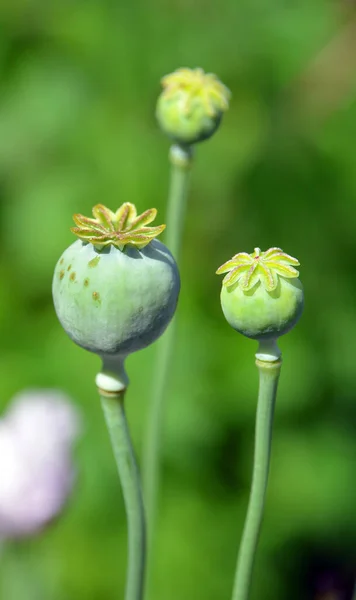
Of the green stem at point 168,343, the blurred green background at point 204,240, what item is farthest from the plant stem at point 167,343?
the blurred green background at point 204,240

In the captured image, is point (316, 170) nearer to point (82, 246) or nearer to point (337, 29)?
point (337, 29)

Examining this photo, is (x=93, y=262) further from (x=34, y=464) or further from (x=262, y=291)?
(x=34, y=464)

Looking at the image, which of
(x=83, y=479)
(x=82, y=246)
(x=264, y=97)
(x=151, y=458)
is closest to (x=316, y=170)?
(x=264, y=97)

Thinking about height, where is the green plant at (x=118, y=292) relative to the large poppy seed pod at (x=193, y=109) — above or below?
below

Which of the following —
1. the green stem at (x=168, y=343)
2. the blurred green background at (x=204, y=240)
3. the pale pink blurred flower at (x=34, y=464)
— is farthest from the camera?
the blurred green background at (x=204, y=240)

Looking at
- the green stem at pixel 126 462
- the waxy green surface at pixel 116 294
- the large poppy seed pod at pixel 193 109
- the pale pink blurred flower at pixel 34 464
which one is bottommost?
the pale pink blurred flower at pixel 34 464

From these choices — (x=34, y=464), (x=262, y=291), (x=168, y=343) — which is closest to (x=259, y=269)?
(x=262, y=291)

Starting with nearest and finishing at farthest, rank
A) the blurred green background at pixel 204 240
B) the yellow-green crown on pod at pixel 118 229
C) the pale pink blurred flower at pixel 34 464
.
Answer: the yellow-green crown on pod at pixel 118 229, the pale pink blurred flower at pixel 34 464, the blurred green background at pixel 204 240

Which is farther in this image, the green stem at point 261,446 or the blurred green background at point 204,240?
the blurred green background at point 204,240

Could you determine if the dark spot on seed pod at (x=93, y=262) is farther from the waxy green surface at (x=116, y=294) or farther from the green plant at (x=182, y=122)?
the green plant at (x=182, y=122)
